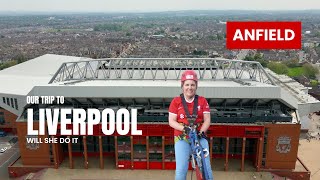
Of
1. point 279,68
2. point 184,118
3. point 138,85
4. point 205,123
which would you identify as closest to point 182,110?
point 184,118

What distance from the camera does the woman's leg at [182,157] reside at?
8289mm

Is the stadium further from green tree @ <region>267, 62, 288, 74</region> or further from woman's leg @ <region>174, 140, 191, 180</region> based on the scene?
green tree @ <region>267, 62, 288, 74</region>

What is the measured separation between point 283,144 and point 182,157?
2894cm

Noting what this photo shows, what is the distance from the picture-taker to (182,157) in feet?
27.1

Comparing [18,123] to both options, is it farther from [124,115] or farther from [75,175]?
[124,115]

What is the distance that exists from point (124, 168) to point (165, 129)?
20.4 feet

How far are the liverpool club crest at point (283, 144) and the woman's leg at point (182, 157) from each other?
28.4m

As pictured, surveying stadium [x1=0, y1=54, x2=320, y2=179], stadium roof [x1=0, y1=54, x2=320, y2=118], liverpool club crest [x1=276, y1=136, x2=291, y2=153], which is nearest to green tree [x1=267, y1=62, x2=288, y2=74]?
stadium roof [x1=0, y1=54, x2=320, y2=118]

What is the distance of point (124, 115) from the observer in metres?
34.7

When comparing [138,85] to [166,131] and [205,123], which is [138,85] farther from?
[205,123]

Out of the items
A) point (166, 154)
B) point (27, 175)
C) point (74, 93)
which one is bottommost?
point (27, 175)

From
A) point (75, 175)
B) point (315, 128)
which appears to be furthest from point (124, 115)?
point (315, 128)

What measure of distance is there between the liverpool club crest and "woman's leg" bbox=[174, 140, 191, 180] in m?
28.4

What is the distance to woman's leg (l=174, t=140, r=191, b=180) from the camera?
8.29 metres
